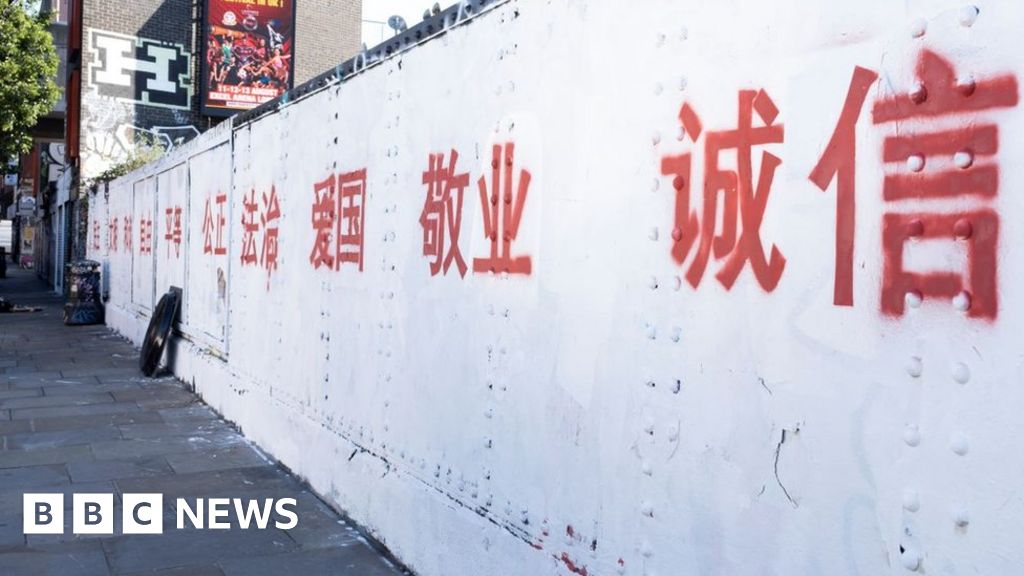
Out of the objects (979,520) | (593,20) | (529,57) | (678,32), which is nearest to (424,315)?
(529,57)

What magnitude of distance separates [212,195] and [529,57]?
578 cm

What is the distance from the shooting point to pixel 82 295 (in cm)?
1638

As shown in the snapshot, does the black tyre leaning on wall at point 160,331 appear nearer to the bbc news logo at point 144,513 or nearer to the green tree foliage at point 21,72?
the bbc news logo at point 144,513

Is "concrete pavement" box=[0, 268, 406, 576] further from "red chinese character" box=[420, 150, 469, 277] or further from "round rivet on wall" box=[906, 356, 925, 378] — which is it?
"round rivet on wall" box=[906, 356, 925, 378]

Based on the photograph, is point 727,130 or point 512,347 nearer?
point 727,130

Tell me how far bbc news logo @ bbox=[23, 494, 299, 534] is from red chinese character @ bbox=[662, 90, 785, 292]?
3163 mm

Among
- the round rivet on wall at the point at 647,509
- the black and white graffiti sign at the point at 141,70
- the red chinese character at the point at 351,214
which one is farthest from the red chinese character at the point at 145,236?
the black and white graffiti sign at the point at 141,70

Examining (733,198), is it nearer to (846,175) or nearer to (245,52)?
(846,175)

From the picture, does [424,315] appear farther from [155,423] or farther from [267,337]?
[155,423]

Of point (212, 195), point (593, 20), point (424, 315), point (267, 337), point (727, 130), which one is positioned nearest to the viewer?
point (727, 130)

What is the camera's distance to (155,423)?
730 cm

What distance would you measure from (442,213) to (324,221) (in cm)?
169

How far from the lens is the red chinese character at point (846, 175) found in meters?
1.92

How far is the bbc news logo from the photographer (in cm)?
464
